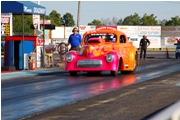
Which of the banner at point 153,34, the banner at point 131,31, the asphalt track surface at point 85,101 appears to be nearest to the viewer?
the asphalt track surface at point 85,101

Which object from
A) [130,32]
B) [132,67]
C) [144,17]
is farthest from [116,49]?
[144,17]

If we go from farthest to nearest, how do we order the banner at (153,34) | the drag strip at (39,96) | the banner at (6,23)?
the banner at (153,34), the banner at (6,23), the drag strip at (39,96)

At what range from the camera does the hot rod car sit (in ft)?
63.1

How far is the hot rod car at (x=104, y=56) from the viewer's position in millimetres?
19219

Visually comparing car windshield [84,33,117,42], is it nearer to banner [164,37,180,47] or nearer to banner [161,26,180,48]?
banner [161,26,180,48]

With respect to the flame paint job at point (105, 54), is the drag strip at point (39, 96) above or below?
below

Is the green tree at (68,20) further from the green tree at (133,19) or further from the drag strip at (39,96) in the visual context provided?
the drag strip at (39,96)

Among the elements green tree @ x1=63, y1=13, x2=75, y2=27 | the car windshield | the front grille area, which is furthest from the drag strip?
green tree @ x1=63, y1=13, x2=75, y2=27

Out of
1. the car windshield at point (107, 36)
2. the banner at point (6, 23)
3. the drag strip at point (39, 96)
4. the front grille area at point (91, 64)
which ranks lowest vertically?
the drag strip at point (39, 96)

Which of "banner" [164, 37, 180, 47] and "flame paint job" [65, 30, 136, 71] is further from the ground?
"flame paint job" [65, 30, 136, 71]

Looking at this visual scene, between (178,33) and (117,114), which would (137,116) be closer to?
(117,114)

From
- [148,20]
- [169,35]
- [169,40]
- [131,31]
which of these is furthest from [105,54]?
[148,20]

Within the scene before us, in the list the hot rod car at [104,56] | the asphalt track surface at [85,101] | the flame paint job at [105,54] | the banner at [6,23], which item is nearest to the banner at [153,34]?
the banner at [6,23]

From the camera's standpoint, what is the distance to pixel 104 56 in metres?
19.3
